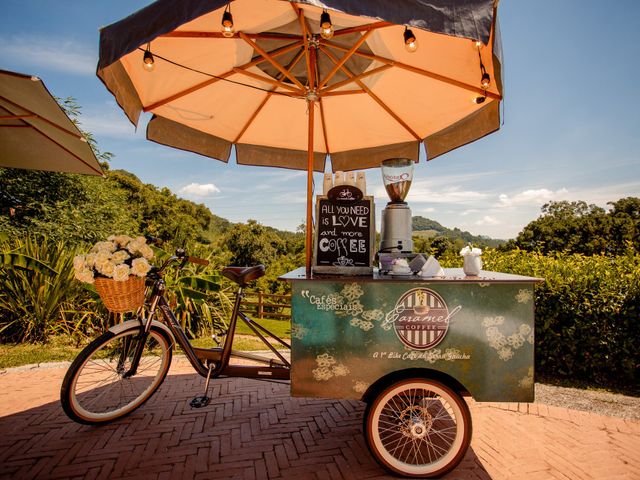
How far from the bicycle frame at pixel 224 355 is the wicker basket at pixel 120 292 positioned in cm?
21

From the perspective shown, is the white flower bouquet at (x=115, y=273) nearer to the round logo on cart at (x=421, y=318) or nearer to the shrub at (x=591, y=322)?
the round logo on cart at (x=421, y=318)

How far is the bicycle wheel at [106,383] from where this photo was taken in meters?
2.99

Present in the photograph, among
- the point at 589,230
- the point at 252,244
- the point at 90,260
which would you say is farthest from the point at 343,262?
the point at 589,230

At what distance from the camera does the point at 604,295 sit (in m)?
4.26

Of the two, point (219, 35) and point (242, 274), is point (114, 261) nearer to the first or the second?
point (242, 274)

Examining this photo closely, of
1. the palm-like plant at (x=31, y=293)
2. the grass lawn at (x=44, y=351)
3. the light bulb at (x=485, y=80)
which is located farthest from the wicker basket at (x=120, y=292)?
the palm-like plant at (x=31, y=293)

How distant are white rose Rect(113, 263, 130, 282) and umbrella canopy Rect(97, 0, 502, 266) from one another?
50.9 inches

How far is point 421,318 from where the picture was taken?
95.0 inches

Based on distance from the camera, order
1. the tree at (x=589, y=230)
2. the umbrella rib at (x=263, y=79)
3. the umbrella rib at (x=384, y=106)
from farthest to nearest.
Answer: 1. the tree at (x=589, y=230)
2. the umbrella rib at (x=384, y=106)
3. the umbrella rib at (x=263, y=79)

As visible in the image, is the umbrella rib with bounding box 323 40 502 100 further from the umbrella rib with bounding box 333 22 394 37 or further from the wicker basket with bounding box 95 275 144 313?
the wicker basket with bounding box 95 275 144 313

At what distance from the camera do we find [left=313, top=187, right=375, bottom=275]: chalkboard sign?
2.79 meters

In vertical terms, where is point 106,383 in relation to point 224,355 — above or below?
below

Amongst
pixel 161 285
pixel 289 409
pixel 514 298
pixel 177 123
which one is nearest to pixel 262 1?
pixel 177 123

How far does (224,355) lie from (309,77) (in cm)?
247
